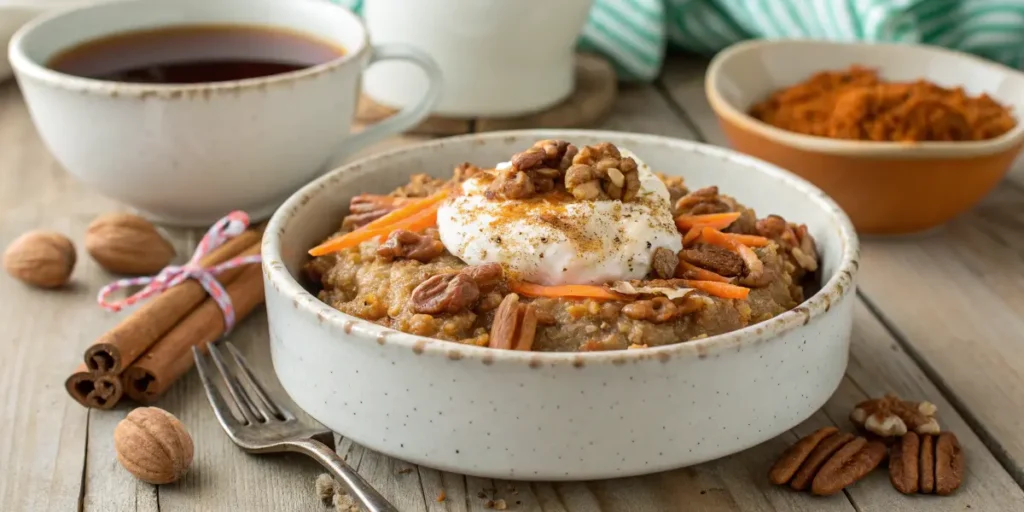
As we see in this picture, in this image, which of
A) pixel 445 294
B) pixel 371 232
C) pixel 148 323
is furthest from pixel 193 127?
pixel 445 294

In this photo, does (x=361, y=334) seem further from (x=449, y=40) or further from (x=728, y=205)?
(x=449, y=40)

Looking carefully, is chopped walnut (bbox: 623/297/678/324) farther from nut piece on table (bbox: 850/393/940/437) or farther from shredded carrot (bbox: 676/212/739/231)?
nut piece on table (bbox: 850/393/940/437)

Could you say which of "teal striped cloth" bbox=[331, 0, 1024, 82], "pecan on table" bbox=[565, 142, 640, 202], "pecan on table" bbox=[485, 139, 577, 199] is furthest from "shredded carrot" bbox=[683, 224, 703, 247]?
"teal striped cloth" bbox=[331, 0, 1024, 82]

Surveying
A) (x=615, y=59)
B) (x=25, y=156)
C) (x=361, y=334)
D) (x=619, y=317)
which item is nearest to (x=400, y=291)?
(x=361, y=334)

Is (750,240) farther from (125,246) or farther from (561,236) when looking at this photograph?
(125,246)

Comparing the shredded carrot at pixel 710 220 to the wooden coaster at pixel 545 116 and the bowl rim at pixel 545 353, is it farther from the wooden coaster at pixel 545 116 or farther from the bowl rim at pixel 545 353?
the wooden coaster at pixel 545 116
